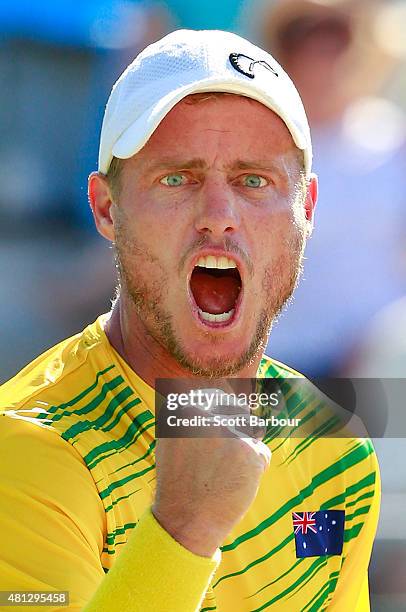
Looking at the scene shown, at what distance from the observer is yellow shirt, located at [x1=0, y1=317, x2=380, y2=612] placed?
134 centimetres

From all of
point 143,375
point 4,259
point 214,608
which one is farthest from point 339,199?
point 214,608

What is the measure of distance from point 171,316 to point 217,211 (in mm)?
224

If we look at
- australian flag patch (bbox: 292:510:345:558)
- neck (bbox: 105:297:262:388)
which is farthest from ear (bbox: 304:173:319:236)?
australian flag patch (bbox: 292:510:345:558)

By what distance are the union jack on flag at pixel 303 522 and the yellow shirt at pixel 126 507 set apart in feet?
0.04

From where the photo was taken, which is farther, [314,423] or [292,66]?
[292,66]

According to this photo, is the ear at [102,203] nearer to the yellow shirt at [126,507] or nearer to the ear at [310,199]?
the yellow shirt at [126,507]

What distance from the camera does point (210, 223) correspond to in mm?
1828

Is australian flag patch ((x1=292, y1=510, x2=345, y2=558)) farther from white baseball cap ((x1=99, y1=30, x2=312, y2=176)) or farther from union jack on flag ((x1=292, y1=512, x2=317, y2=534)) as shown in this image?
white baseball cap ((x1=99, y1=30, x2=312, y2=176))

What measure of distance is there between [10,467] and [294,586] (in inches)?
24.0

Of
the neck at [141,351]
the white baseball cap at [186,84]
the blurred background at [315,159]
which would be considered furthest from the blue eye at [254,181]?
the blurred background at [315,159]

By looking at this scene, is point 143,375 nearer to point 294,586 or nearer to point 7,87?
point 294,586

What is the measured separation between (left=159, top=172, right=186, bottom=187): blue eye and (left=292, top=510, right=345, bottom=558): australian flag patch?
63 centimetres

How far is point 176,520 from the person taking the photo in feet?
4.37

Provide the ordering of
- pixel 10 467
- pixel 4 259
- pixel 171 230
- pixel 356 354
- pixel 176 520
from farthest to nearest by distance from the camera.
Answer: pixel 4 259, pixel 356 354, pixel 171 230, pixel 10 467, pixel 176 520
